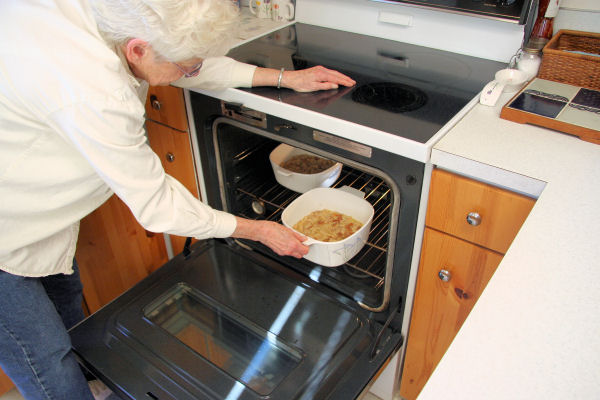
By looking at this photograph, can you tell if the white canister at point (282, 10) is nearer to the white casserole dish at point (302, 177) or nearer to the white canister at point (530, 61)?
the white casserole dish at point (302, 177)

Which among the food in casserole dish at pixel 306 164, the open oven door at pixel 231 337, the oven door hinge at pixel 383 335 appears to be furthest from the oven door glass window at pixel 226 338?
the food in casserole dish at pixel 306 164

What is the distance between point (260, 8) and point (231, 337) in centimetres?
116

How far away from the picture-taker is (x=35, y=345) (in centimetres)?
114

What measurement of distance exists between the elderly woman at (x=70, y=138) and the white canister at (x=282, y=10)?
2.81ft

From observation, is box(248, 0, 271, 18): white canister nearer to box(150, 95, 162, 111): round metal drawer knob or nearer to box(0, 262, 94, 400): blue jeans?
box(150, 95, 162, 111): round metal drawer knob

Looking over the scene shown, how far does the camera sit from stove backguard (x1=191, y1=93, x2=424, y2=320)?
117cm

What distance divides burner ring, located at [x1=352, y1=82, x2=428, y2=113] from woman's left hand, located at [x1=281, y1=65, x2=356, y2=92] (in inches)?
2.1

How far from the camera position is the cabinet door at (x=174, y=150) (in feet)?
5.30

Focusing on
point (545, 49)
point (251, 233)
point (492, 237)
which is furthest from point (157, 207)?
point (545, 49)

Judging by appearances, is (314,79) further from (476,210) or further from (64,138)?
(64,138)

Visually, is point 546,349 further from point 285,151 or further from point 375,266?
point 285,151

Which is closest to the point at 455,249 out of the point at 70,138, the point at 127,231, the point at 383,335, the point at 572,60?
the point at 383,335

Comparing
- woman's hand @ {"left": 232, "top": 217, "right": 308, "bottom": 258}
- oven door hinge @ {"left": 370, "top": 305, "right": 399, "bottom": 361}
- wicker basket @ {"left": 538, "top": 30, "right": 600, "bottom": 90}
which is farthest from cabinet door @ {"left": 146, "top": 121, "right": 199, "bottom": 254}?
wicker basket @ {"left": 538, "top": 30, "right": 600, "bottom": 90}

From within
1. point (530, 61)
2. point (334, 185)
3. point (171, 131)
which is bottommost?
point (334, 185)
